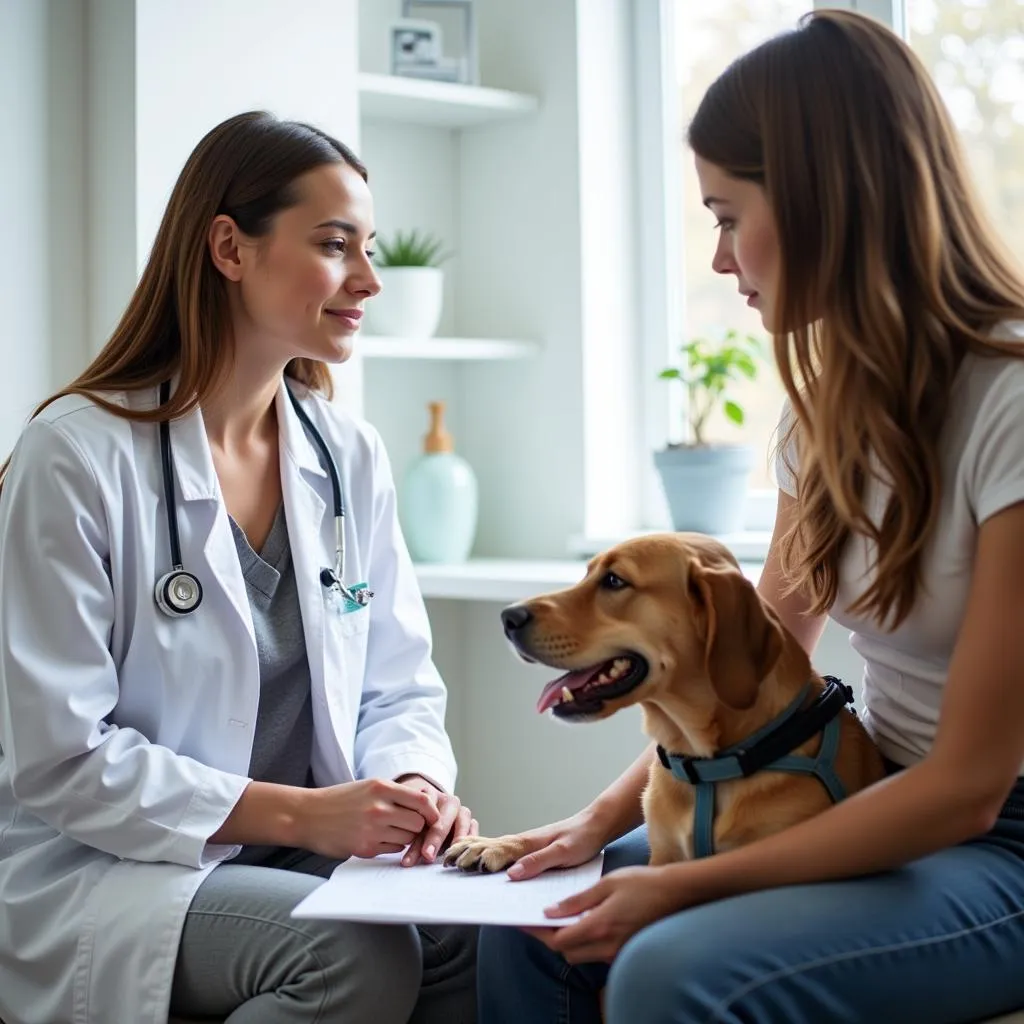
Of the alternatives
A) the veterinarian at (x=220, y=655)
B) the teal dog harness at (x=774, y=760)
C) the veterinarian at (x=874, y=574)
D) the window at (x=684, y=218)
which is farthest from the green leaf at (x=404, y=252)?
the teal dog harness at (x=774, y=760)

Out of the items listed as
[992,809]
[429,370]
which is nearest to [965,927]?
[992,809]

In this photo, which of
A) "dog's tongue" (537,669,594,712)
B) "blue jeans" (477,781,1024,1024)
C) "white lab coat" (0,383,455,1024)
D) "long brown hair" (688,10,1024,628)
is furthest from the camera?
"white lab coat" (0,383,455,1024)

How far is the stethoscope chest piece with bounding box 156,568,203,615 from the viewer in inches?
61.2

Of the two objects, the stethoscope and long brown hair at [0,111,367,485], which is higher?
long brown hair at [0,111,367,485]

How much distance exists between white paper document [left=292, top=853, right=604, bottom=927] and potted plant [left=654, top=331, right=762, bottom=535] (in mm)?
1207

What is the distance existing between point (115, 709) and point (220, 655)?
0.14m

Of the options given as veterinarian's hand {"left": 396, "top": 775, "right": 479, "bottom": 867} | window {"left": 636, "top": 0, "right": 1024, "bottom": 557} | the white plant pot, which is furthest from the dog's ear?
the white plant pot

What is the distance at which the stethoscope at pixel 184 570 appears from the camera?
5.11 feet

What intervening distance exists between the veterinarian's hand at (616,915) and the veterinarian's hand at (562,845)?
0.18m

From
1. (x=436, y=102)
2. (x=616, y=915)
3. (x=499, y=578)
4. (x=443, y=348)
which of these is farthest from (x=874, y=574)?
(x=436, y=102)

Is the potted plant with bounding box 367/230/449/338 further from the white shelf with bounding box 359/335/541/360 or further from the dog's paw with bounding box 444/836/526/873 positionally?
the dog's paw with bounding box 444/836/526/873

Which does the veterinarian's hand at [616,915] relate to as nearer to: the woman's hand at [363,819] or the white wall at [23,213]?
the woman's hand at [363,819]

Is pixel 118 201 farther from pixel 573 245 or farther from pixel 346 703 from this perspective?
pixel 346 703

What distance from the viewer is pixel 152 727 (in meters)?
1.58
